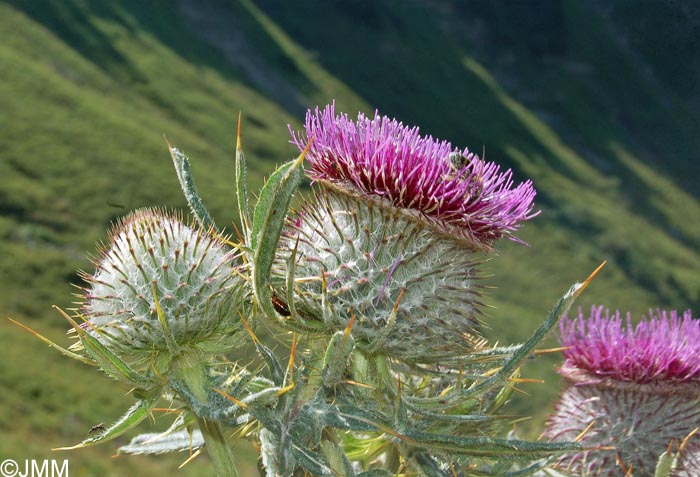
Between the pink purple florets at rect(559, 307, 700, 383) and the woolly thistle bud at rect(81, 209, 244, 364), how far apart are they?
305 cm

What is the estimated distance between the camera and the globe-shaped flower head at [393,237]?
3764 millimetres

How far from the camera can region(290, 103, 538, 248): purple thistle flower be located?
154 inches

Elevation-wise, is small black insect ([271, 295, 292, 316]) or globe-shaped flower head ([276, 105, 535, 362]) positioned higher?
globe-shaped flower head ([276, 105, 535, 362])

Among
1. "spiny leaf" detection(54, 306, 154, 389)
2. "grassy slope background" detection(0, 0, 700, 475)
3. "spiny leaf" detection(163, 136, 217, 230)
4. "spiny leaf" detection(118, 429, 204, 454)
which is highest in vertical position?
"spiny leaf" detection(163, 136, 217, 230)

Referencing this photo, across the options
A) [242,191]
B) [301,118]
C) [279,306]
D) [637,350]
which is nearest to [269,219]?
[242,191]

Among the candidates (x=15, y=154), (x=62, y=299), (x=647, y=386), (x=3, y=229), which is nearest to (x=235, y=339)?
(x=647, y=386)

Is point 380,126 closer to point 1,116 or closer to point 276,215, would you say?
point 276,215

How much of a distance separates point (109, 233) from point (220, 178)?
6929cm

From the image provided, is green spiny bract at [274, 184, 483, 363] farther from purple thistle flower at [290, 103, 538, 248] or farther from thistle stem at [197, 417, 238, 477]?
thistle stem at [197, 417, 238, 477]

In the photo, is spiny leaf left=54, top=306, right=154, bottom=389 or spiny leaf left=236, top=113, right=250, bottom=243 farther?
spiny leaf left=236, top=113, right=250, bottom=243

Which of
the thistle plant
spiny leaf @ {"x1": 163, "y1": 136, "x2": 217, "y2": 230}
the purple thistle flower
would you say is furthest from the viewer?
the purple thistle flower

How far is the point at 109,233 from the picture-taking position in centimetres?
411

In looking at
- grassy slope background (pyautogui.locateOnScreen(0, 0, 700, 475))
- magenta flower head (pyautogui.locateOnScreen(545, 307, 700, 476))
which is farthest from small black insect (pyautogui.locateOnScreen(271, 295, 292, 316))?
grassy slope background (pyautogui.locateOnScreen(0, 0, 700, 475))

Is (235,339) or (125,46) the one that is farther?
(125,46)
